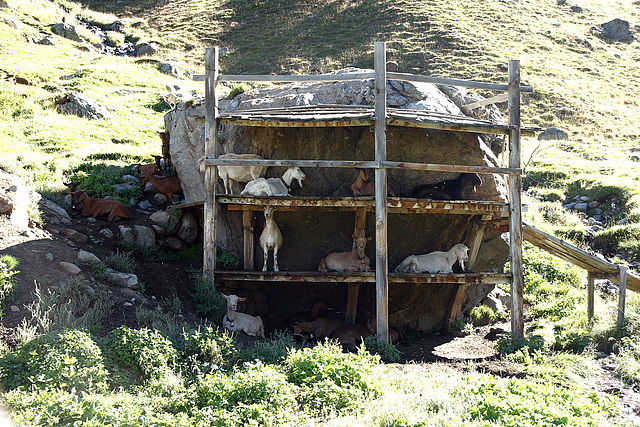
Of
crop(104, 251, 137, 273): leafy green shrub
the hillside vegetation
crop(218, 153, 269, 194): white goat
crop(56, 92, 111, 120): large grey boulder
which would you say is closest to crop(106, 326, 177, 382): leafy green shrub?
the hillside vegetation

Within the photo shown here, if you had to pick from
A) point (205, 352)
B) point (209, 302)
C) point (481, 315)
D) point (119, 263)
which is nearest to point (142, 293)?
point (119, 263)

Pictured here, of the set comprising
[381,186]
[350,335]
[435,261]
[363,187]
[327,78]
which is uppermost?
[327,78]

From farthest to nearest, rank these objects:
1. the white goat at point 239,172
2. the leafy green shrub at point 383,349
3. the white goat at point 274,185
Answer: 1. the white goat at point 239,172
2. the white goat at point 274,185
3. the leafy green shrub at point 383,349

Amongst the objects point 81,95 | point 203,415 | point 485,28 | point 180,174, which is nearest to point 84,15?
point 81,95

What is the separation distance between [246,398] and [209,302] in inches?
173

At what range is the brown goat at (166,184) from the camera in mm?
15883

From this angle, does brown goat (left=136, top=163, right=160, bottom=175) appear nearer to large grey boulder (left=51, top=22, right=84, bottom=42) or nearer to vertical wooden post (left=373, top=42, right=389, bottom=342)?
vertical wooden post (left=373, top=42, right=389, bottom=342)

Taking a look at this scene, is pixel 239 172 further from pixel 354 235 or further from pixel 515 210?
pixel 515 210

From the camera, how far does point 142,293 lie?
1119 cm

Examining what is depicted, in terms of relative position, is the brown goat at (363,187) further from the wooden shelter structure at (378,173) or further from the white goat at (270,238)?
the white goat at (270,238)

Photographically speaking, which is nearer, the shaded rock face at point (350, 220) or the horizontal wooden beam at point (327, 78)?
the horizontal wooden beam at point (327, 78)

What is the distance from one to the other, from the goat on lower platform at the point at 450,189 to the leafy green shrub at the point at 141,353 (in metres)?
7.35

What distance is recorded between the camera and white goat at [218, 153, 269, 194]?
1352cm

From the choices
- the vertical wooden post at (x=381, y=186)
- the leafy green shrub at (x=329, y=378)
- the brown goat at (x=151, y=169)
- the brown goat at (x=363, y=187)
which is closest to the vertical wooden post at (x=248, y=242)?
the brown goat at (x=363, y=187)
